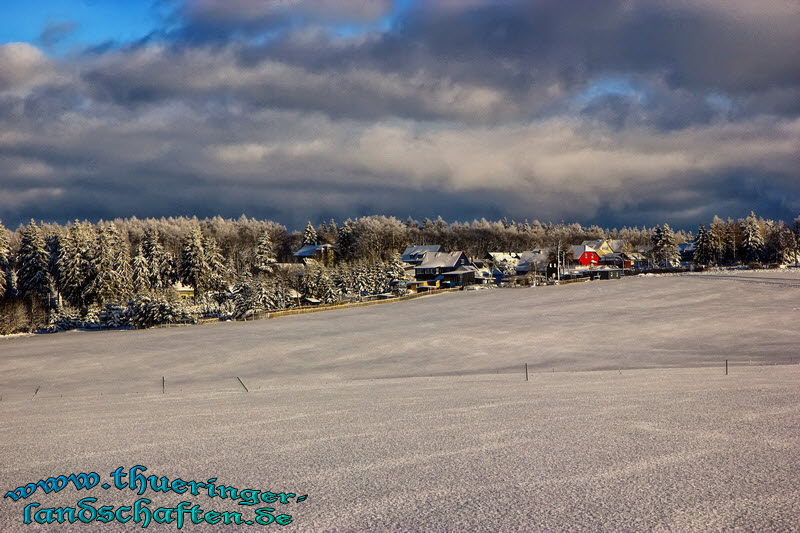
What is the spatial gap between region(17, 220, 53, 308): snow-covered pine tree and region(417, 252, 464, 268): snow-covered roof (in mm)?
65938

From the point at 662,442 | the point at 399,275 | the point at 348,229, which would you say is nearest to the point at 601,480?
the point at 662,442

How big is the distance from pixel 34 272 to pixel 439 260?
229ft

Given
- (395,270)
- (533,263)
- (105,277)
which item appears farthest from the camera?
(533,263)

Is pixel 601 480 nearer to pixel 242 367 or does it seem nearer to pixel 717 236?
pixel 242 367

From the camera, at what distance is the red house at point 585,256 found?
5620 inches

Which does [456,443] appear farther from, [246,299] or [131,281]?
[131,281]

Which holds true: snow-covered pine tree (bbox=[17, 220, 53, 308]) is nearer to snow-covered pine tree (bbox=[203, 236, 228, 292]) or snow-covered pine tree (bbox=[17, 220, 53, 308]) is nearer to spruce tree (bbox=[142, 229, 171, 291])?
spruce tree (bbox=[142, 229, 171, 291])

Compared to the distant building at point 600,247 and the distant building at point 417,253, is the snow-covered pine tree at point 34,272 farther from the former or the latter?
the distant building at point 600,247

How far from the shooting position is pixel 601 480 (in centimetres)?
798

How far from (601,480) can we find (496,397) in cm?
815

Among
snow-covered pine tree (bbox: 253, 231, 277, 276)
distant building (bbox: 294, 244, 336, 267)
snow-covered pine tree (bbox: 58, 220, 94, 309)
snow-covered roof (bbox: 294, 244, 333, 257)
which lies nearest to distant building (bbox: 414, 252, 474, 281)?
snow-covered pine tree (bbox: 253, 231, 277, 276)

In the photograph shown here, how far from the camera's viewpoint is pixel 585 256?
470 feet

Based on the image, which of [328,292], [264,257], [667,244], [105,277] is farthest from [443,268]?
[105,277]

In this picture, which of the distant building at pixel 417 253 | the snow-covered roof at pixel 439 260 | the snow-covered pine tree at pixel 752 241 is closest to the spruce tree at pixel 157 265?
the snow-covered roof at pixel 439 260
